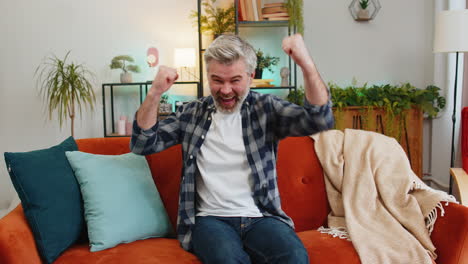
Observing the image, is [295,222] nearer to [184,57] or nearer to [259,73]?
[259,73]

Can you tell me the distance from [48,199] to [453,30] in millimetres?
2970

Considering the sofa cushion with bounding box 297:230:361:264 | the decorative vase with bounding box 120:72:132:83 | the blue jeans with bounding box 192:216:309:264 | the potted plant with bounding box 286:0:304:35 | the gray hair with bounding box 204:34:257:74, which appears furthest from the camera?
the decorative vase with bounding box 120:72:132:83

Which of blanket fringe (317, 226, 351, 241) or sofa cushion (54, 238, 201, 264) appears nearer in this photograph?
sofa cushion (54, 238, 201, 264)

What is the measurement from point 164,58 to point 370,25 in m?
1.85

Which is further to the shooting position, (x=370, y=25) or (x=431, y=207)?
(x=370, y=25)

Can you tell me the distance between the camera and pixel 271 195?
1.88m

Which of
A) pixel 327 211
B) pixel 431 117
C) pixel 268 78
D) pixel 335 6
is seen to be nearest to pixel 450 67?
pixel 431 117

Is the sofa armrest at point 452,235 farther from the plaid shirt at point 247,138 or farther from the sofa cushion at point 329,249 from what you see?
the plaid shirt at point 247,138

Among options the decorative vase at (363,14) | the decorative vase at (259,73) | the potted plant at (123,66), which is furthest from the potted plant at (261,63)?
the potted plant at (123,66)

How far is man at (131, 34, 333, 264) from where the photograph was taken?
1.72 metres

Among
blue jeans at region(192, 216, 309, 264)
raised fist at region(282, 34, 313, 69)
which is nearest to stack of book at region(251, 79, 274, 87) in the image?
blue jeans at region(192, 216, 309, 264)

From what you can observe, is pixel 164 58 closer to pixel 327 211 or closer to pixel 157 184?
pixel 157 184

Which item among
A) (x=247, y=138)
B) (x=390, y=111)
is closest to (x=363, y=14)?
(x=390, y=111)

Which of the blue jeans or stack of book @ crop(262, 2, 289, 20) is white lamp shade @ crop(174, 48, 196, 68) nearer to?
stack of book @ crop(262, 2, 289, 20)
